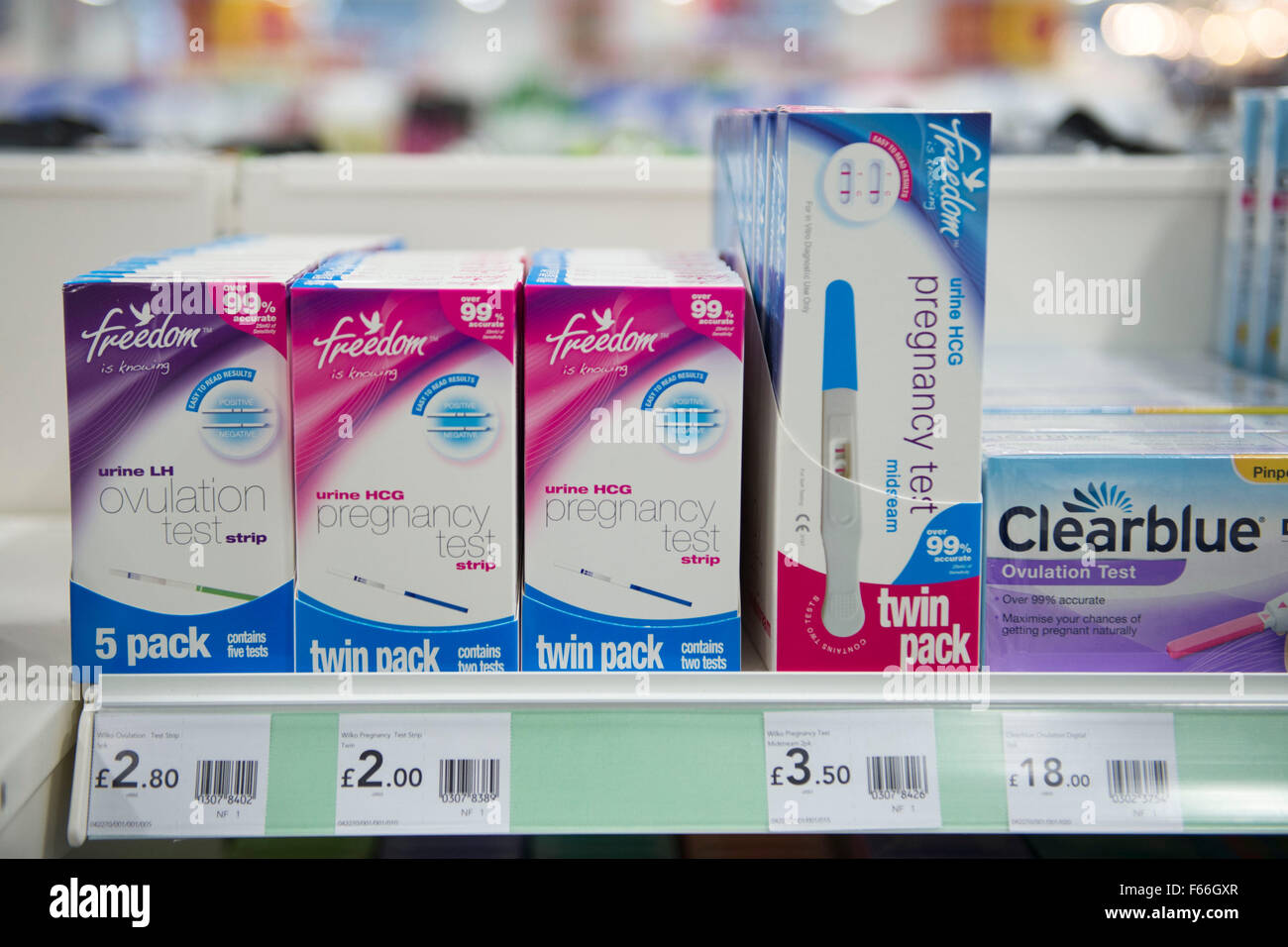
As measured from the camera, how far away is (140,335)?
987mm

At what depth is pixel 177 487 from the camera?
3.35 ft

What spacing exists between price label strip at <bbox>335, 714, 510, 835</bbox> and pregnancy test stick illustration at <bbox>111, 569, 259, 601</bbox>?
0.14 metres

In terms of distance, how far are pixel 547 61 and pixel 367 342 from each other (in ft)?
9.40

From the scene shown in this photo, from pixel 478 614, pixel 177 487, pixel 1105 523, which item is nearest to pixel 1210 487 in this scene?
pixel 1105 523

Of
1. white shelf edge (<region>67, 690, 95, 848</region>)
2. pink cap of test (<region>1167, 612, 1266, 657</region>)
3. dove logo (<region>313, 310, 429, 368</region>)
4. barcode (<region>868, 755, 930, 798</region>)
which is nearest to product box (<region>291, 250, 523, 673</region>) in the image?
dove logo (<region>313, 310, 429, 368</region>)

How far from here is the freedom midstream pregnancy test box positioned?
38.8 inches

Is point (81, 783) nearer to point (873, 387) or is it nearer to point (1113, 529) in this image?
point (873, 387)

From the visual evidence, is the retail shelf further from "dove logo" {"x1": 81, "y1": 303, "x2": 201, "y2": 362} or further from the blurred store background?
the blurred store background

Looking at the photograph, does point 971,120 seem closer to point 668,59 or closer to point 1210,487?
point 1210,487

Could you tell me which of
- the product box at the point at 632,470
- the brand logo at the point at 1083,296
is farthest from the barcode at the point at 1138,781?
the brand logo at the point at 1083,296

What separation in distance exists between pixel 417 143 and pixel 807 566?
2.54 meters

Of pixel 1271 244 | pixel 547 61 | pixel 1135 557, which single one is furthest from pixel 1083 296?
pixel 547 61

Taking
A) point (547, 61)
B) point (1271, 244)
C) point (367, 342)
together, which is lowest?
point (367, 342)
